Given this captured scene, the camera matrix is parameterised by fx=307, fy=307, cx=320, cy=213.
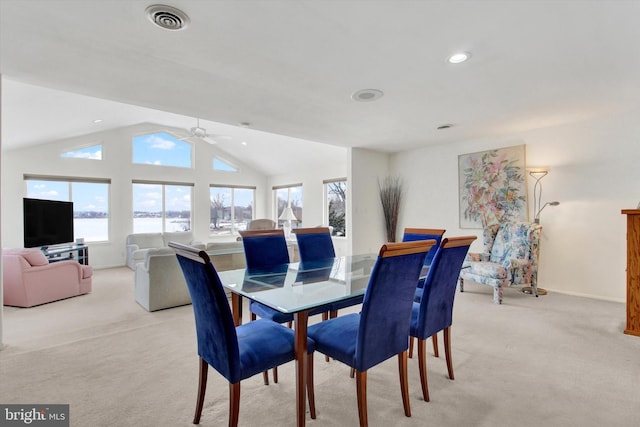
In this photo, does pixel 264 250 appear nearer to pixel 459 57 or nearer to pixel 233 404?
pixel 233 404

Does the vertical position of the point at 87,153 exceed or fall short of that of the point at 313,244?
it exceeds it

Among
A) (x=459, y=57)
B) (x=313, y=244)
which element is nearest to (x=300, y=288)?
(x=313, y=244)

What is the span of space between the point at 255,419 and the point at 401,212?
15.8ft

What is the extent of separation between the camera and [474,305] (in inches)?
147

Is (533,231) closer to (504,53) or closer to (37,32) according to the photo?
(504,53)

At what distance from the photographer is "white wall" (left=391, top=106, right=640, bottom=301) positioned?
3.71 metres

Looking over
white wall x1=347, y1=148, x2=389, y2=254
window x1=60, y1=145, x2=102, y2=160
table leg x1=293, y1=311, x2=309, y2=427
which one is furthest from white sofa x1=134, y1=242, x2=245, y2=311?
window x1=60, y1=145, x2=102, y2=160

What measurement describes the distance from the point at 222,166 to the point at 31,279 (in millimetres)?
5293

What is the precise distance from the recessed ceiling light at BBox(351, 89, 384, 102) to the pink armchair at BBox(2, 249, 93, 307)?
440 centimetres

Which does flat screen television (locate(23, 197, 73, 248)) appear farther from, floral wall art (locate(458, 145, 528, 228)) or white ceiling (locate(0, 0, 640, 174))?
floral wall art (locate(458, 145, 528, 228))

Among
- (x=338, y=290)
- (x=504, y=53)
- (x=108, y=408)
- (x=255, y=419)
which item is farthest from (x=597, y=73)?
(x=108, y=408)

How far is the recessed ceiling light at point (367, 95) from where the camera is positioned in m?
2.99

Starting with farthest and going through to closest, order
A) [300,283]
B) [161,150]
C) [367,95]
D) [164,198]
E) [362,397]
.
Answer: [164,198]
[161,150]
[367,95]
[300,283]
[362,397]

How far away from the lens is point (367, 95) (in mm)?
3104
